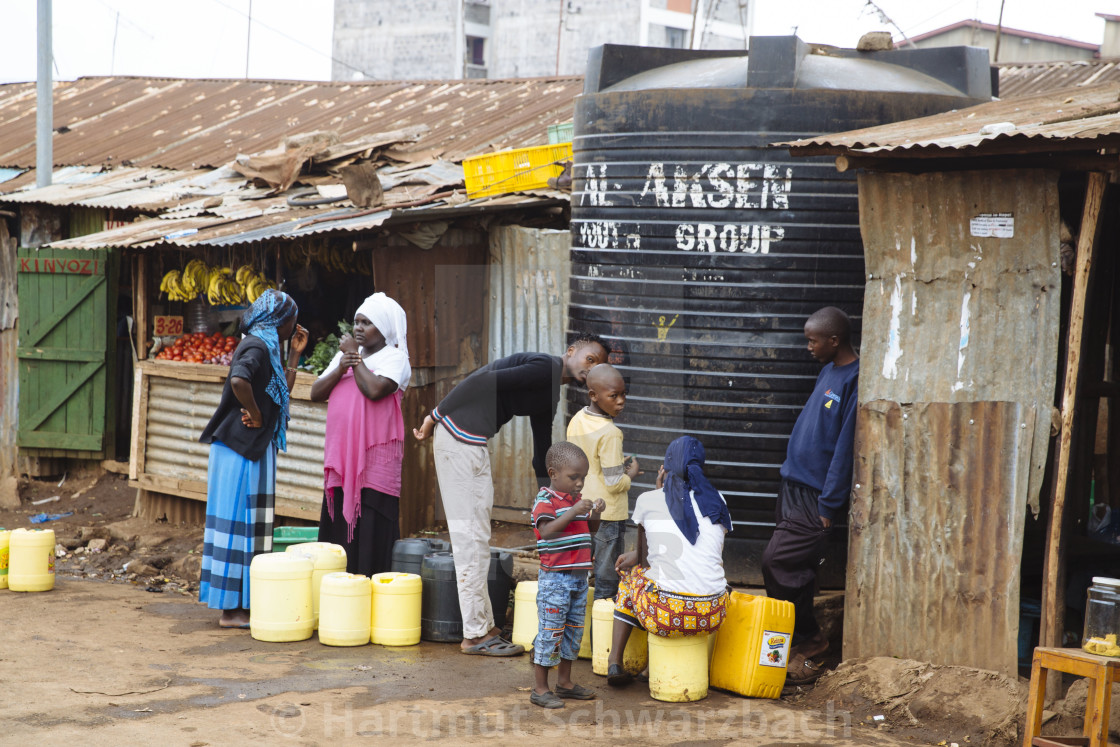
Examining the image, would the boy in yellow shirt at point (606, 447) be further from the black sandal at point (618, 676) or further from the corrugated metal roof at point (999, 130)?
the corrugated metal roof at point (999, 130)

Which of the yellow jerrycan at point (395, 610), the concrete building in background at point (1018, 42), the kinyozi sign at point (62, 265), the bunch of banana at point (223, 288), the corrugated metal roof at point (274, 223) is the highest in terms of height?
the concrete building in background at point (1018, 42)

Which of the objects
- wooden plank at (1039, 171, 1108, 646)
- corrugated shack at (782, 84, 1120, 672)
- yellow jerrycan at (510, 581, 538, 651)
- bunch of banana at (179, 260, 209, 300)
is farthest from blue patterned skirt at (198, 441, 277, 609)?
wooden plank at (1039, 171, 1108, 646)

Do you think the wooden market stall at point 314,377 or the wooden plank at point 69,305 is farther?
the wooden plank at point 69,305

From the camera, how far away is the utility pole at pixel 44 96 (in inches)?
431

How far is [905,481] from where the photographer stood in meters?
5.23

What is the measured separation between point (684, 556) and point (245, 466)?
108 inches

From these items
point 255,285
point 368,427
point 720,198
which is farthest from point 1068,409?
point 255,285

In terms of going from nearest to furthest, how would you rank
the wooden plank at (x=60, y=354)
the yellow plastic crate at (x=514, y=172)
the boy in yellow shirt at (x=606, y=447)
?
Answer: the boy in yellow shirt at (x=606, y=447) < the yellow plastic crate at (x=514, y=172) < the wooden plank at (x=60, y=354)

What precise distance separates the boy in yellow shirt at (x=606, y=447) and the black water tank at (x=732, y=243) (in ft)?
2.40

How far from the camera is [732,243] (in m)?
6.12

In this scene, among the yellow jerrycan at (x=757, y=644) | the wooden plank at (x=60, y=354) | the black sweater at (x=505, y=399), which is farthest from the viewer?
the wooden plank at (x=60, y=354)

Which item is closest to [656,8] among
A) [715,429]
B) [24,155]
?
[24,155]

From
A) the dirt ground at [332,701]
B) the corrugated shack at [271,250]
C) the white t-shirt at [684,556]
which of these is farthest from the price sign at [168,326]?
the white t-shirt at [684,556]

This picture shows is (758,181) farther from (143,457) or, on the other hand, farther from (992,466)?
(143,457)
